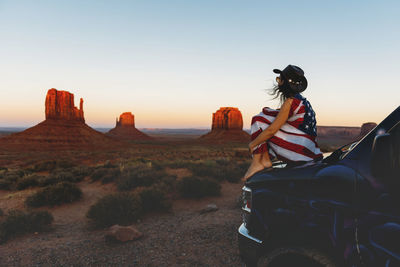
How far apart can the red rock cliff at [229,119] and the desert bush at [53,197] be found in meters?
92.6

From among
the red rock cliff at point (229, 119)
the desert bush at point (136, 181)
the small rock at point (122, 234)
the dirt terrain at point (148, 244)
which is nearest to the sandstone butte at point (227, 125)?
the red rock cliff at point (229, 119)

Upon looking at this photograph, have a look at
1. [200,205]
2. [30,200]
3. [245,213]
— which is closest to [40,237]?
[30,200]

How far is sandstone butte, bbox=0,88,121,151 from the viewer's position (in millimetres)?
44656

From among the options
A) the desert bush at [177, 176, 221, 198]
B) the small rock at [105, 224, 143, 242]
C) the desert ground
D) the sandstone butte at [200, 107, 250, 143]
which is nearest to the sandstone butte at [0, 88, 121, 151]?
the desert bush at [177, 176, 221, 198]

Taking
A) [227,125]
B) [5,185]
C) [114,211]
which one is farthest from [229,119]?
[114,211]

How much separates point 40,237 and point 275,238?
18.4 feet

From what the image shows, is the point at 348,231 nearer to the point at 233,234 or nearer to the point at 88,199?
the point at 233,234

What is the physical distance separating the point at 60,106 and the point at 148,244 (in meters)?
64.5

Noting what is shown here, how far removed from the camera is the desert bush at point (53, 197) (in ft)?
24.3

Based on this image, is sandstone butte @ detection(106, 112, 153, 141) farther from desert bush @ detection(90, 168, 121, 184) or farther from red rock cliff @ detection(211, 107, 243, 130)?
desert bush @ detection(90, 168, 121, 184)

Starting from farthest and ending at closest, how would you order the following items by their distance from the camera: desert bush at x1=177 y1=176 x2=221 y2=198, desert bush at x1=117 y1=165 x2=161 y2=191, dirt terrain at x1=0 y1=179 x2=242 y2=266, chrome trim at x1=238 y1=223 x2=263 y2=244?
desert bush at x1=117 y1=165 x2=161 y2=191 < desert bush at x1=177 y1=176 x2=221 y2=198 < dirt terrain at x1=0 y1=179 x2=242 y2=266 < chrome trim at x1=238 y1=223 x2=263 y2=244

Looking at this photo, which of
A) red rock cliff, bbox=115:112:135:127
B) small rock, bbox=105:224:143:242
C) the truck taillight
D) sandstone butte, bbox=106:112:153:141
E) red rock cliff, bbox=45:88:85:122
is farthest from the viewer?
red rock cliff, bbox=115:112:135:127

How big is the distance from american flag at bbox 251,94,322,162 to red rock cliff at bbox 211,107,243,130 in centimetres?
9720

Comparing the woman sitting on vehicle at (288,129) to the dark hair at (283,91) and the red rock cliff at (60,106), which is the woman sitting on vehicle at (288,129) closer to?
the dark hair at (283,91)
